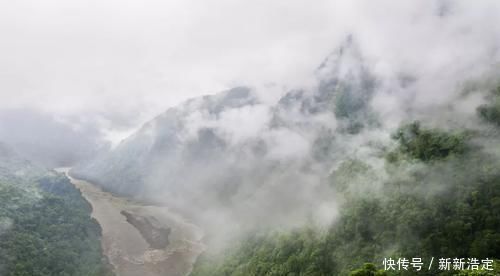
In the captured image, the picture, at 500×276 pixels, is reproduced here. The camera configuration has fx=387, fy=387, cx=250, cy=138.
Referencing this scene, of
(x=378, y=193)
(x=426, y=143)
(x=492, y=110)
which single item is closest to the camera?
(x=378, y=193)

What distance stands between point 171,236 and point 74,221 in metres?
45.7

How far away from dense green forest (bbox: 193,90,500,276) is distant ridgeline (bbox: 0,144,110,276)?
43581 mm

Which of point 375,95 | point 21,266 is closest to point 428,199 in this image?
point 375,95

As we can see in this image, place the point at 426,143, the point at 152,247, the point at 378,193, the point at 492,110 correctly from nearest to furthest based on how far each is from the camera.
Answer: the point at 378,193 → the point at 492,110 → the point at 426,143 → the point at 152,247

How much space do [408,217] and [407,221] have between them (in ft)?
4.73

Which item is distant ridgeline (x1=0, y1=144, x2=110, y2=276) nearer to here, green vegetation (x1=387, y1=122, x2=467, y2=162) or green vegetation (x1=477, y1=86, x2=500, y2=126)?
green vegetation (x1=387, y1=122, x2=467, y2=162)

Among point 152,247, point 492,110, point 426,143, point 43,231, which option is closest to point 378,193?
point 426,143

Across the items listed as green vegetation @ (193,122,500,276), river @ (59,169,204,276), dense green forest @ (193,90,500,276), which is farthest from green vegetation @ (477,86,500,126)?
river @ (59,169,204,276)

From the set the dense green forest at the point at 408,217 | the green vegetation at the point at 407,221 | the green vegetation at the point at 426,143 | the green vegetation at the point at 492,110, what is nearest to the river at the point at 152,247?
the dense green forest at the point at 408,217

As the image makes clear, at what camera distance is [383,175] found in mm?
112875

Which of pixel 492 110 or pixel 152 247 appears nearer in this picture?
pixel 492 110

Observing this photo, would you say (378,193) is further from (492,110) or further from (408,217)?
(492,110)

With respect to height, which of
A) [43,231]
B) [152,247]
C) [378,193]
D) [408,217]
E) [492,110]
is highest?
[492,110]

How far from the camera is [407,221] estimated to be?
8956cm
